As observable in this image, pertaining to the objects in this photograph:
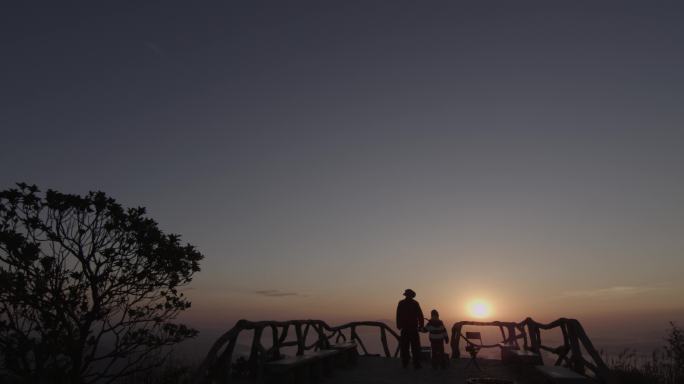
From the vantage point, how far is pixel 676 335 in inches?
443

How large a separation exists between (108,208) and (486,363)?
10.6 m

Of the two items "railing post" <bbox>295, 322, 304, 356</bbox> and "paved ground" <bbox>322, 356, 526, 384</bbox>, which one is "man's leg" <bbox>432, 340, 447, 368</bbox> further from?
"railing post" <bbox>295, 322, 304, 356</bbox>

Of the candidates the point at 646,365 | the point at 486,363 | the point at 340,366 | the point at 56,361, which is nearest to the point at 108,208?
the point at 56,361

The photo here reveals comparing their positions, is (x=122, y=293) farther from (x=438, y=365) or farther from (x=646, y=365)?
(x=646, y=365)

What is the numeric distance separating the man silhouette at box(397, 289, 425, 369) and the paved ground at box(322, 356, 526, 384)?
49cm

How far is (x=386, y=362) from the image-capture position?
14.0 m

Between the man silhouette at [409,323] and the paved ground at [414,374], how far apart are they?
494 millimetres

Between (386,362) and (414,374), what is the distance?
282 cm

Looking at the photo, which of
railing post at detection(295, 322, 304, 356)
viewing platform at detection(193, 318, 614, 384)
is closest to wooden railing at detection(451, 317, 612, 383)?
viewing platform at detection(193, 318, 614, 384)

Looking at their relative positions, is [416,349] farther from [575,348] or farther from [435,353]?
[575,348]

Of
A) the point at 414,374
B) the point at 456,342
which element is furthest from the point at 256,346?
the point at 456,342

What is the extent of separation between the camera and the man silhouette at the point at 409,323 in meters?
12.2

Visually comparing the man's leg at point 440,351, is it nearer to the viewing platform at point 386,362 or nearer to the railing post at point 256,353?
the viewing platform at point 386,362

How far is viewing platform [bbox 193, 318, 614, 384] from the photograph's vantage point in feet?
23.3
